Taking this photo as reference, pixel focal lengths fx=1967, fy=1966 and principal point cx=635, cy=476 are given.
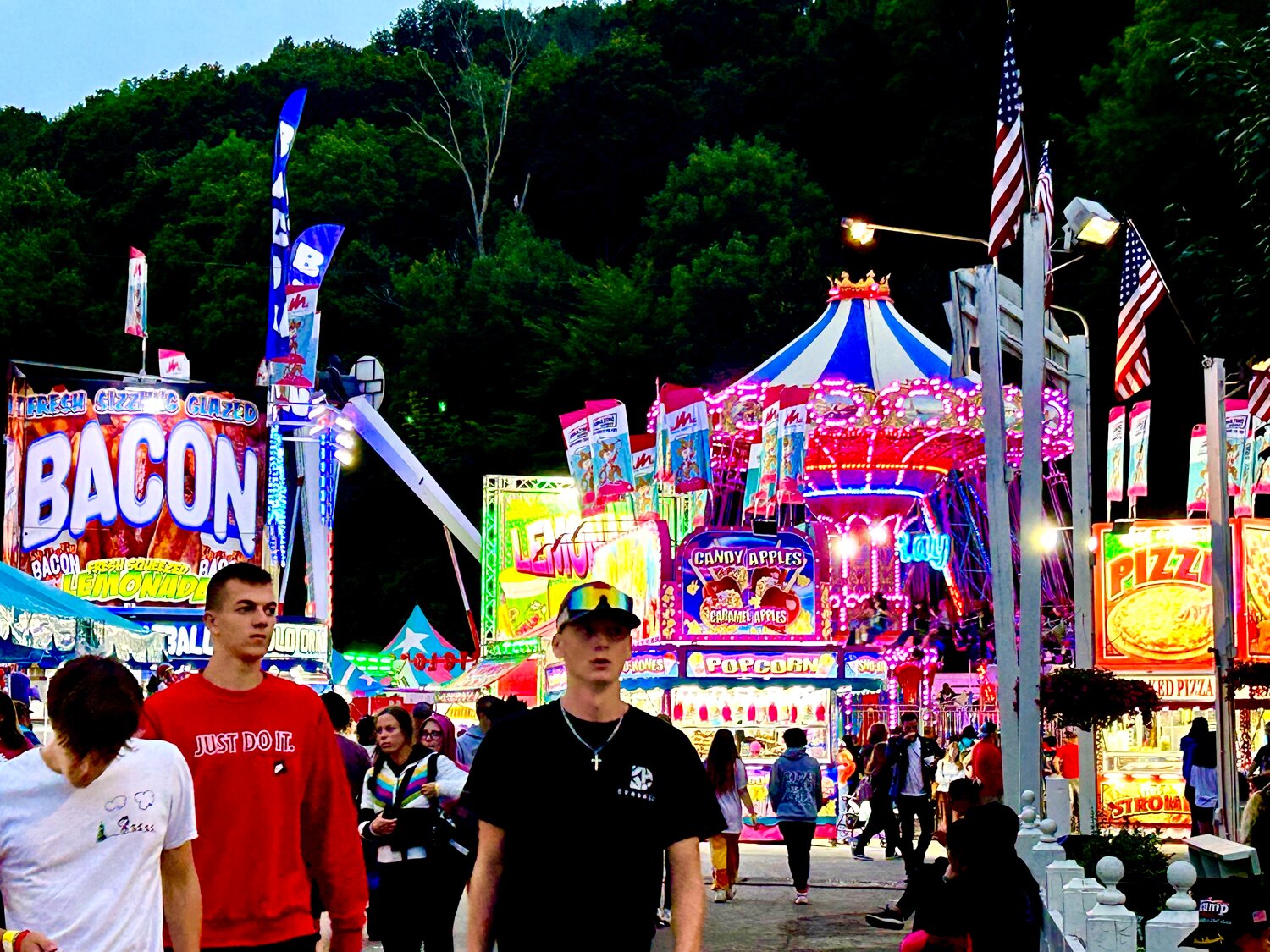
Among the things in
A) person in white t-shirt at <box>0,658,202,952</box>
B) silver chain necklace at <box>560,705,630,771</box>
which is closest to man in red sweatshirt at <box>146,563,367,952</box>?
person in white t-shirt at <box>0,658,202,952</box>

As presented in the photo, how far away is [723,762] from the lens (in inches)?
713

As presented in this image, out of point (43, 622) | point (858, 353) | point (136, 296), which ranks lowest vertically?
point (43, 622)

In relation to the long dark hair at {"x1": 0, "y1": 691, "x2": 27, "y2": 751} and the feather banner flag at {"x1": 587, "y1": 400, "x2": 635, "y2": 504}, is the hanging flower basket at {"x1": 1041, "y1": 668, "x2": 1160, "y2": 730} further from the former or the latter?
the feather banner flag at {"x1": 587, "y1": 400, "x2": 635, "y2": 504}

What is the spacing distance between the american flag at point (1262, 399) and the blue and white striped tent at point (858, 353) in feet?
59.5

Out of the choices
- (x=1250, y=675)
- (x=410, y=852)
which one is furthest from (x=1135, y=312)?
(x=410, y=852)

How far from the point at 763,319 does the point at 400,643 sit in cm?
1438

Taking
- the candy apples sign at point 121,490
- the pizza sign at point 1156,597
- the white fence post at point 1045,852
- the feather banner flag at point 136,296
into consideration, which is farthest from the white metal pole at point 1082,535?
the feather banner flag at point 136,296

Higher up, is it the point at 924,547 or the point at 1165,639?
the point at 924,547

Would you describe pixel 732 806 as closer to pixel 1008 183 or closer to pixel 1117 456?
pixel 1008 183

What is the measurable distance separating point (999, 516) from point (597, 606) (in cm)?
1292

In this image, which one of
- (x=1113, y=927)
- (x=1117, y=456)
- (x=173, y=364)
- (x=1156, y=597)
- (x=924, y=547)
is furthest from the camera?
(x=173, y=364)

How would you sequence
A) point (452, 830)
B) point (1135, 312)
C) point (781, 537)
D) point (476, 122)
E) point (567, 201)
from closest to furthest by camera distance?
1. point (452, 830)
2. point (1135, 312)
3. point (781, 537)
4. point (567, 201)
5. point (476, 122)

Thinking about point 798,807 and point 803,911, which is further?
point 798,807

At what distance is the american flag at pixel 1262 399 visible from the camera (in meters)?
18.8
